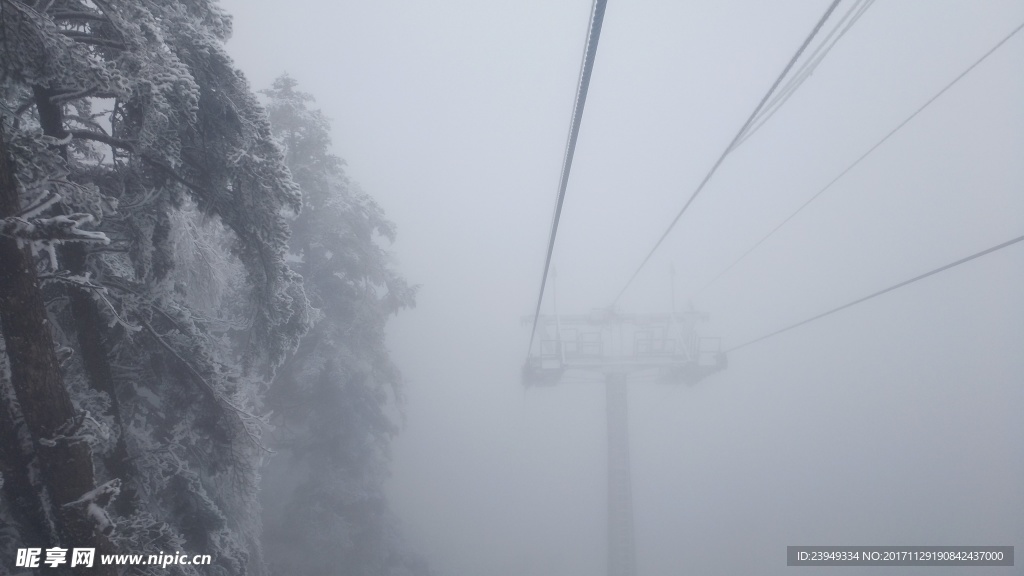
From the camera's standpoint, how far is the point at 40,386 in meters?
3.49

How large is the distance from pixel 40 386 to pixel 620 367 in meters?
17.4

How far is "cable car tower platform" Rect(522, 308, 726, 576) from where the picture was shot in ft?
57.4

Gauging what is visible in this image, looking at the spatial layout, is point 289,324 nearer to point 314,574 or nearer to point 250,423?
point 250,423

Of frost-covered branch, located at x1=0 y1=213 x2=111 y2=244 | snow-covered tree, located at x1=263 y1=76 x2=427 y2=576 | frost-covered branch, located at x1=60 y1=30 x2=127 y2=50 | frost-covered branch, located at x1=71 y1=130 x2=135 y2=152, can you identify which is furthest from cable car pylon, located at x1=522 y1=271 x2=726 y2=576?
frost-covered branch, located at x1=0 y1=213 x2=111 y2=244

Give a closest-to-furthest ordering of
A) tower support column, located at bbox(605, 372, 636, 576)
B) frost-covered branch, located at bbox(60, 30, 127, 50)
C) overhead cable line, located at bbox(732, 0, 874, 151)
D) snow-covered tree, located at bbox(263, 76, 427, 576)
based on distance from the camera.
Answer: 1. frost-covered branch, located at bbox(60, 30, 127, 50)
2. overhead cable line, located at bbox(732, 0, 874, 151)
3. snow-covered tree, located at bbox(263, 76, 427, 576)
4. tower support column, located at bbox(605, 372, 636, 576)

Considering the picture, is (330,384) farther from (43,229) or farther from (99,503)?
(43,229)

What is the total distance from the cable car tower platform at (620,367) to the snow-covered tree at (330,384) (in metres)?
6.21

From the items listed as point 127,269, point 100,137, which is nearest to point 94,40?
point 100,137

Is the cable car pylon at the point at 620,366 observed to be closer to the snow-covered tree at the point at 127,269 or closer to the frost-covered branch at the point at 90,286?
the snow-covered tree at the point at 127,269

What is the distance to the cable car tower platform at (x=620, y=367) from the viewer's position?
17503 millimetres

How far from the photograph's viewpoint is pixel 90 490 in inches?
145

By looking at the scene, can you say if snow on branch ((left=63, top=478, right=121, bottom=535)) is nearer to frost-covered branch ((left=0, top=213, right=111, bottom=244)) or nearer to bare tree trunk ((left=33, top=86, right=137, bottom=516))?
bare tree trunk ((left=33, top=86, right=137, bottom=516))

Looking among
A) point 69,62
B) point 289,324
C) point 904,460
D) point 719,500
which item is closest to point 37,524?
point 289,324

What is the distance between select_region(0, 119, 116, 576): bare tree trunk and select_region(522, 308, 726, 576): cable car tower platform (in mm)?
14631
